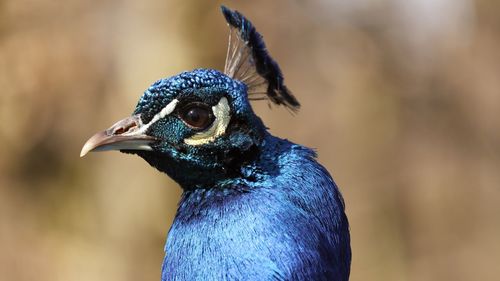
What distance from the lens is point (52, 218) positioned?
9.62 metres

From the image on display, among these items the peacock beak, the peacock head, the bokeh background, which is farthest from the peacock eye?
the bokeh background

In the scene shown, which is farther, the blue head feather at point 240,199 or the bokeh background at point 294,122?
the bokeh background at point 294,122

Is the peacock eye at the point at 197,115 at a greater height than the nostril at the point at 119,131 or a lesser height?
greater

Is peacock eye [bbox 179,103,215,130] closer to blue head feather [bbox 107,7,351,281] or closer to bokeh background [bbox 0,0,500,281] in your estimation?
blue head feather [bbox 107,7,351,281]

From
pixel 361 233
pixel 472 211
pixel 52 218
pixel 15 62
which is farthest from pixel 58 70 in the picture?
pixel 472 211

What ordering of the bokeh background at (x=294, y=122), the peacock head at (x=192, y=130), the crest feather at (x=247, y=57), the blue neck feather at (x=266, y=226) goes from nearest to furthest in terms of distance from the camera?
the blue neck feather at (x=266, y=226)
the peacock head at (x=192, y=130)
the crest feather at (x=247, y=57)
the bokeh background at (x=294, y=122)

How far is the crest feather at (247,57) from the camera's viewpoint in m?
3.18

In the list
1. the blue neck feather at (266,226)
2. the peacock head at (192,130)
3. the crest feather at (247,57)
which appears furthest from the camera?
the crest feather at (247,57)

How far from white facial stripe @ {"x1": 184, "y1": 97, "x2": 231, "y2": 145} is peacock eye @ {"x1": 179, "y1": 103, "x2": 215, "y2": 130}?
20mm

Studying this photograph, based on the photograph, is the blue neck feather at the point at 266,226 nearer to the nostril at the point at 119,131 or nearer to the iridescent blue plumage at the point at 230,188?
the iridescent blue plumage at the point at 230,188

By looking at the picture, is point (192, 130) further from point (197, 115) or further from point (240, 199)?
point (240, 199)

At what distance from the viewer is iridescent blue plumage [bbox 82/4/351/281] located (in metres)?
2.59

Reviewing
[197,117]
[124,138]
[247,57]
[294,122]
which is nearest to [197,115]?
[197,117]

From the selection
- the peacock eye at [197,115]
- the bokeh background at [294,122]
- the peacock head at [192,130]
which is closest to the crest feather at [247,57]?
the peacock head at [192,130]
